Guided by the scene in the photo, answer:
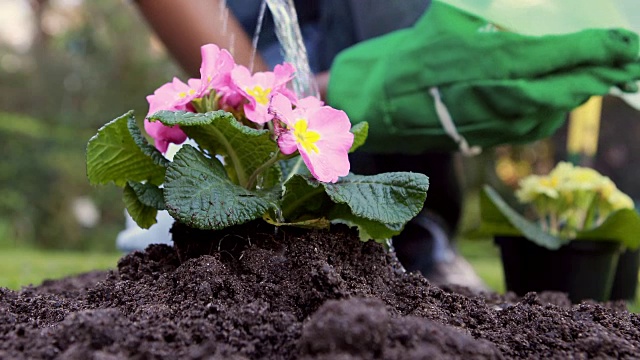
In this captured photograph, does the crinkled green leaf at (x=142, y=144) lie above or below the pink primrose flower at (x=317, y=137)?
above

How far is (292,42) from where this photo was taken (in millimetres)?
1231

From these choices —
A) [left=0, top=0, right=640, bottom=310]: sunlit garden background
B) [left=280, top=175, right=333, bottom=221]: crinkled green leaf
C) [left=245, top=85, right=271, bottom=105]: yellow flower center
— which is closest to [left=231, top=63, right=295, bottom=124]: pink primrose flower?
[left=245, top=85, right=271, bottom=105]: yellow flower center

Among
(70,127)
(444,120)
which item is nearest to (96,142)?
(444,120)

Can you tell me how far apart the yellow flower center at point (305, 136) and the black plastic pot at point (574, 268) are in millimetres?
1022

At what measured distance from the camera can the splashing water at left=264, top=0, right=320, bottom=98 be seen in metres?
1.21

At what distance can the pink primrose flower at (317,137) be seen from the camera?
2.84ft

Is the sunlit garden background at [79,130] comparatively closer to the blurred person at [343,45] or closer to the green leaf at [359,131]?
the blurred person at [343,45]

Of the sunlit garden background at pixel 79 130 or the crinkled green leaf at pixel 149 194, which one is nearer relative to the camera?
the crinkled green leaf at pixel 149 194

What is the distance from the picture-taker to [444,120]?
1.45 metres

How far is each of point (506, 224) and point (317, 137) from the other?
1024 millimetres

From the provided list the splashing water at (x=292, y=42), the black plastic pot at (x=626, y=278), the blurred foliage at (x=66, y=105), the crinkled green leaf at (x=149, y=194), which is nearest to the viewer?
the crinkled green leaf at (x=149, y=194)

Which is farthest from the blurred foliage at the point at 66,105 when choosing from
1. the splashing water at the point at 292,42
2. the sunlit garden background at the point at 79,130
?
the splashing water at the point at 292,42

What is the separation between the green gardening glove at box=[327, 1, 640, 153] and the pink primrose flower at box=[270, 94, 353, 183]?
0.57 meters

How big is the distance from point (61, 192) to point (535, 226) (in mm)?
4506
